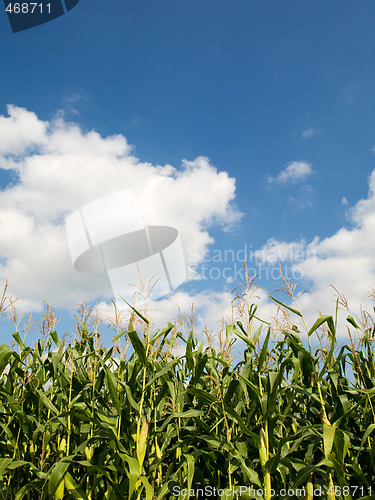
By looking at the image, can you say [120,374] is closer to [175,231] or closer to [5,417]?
[5,417]

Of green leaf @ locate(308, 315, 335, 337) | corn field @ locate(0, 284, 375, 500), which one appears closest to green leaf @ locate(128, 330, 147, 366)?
corn field @ locate(0, 284, 375, 500)

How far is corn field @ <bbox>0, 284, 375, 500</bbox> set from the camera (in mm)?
2482

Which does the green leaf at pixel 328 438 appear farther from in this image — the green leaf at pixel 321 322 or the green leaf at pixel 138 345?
the green leaf at pixel 138 345

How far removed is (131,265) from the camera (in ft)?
23.8

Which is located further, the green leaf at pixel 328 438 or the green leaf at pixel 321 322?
the green leaf at pixel 321 322

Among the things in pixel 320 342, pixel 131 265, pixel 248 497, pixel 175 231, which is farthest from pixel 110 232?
pixel 248 497

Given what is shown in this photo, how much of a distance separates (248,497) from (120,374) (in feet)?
4.47

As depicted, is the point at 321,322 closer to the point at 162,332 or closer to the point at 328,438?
the point at 328,438

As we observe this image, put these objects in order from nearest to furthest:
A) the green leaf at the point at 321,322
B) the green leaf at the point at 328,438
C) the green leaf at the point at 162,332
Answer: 1. the green leaf at the point at 328,438
2. the green leaf at the point at 321,322
3. the green leaf at the point at 162,332

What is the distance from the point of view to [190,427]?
284 cm

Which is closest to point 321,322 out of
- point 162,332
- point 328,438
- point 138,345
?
point 328,438

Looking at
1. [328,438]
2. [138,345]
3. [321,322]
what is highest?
[321,322]

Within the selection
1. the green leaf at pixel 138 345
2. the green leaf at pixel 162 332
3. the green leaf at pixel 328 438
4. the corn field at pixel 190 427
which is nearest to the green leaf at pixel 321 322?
the corn field at pixel 190 427

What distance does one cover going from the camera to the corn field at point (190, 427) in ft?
8.14
